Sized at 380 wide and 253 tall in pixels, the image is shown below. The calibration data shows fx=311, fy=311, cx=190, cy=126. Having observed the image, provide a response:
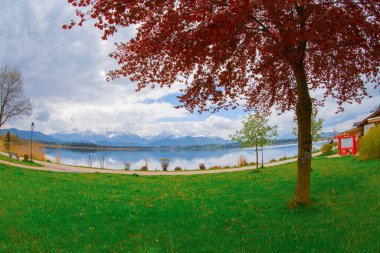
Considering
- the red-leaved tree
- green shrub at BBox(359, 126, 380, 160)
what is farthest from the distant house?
the red-leaved tree

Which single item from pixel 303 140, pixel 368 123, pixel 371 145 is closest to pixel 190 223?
pixel 303 140

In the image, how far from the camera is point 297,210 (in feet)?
36.4

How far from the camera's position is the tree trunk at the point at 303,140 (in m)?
11.3

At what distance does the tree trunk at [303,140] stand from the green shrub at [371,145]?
Result: 19301 millimetres

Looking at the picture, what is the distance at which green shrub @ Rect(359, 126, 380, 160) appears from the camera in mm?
26969

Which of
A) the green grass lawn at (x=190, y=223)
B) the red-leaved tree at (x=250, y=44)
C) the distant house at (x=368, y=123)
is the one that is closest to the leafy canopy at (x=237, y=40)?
the red-leaved tree at (x=250, y=44)

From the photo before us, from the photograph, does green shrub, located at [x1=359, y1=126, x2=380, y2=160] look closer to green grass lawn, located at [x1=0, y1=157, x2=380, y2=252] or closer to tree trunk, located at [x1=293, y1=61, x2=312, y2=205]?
green grass lawn, located at [x1=0, y1=157, x2=380, y2=252]

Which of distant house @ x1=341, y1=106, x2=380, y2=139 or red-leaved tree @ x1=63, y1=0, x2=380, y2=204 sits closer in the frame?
red-leaved tree @ x1=63, y1=0, x2=380, y2=204

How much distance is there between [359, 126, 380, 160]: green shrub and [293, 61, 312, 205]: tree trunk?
1930cm

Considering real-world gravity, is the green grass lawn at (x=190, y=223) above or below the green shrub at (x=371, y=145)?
below

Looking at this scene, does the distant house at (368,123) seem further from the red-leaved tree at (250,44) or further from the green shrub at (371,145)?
the red-leaved tree at (250,44)

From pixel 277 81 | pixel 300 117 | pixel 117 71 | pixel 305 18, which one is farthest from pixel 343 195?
pixel 117 71

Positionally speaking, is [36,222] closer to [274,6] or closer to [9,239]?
[9,239]

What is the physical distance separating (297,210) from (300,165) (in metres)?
1.61
